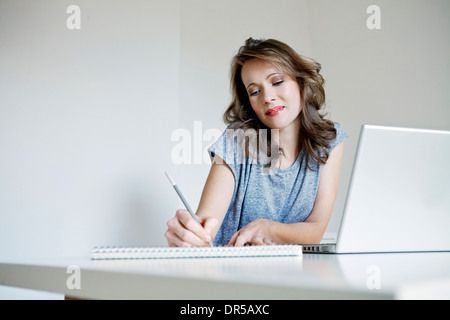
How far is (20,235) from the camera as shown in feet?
5.50

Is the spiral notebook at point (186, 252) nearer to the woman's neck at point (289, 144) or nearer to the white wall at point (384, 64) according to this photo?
the woman's neck at point (289, 144)

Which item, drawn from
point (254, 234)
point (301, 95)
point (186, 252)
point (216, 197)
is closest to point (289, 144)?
point (301, 95)

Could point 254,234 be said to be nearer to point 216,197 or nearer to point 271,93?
point 216,197

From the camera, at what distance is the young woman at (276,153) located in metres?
1.54

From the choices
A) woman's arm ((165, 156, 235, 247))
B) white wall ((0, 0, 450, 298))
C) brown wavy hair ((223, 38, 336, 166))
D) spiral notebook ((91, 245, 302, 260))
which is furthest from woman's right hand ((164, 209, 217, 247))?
white wall ((0, 0, 450, 298))

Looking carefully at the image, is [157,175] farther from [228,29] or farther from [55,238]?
[228,29]

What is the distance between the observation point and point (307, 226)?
4.50 ft

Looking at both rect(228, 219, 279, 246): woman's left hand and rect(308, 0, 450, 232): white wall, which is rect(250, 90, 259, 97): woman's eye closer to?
rect(228, 219, 279, 246): woman's left hand

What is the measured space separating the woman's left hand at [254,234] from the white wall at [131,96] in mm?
900

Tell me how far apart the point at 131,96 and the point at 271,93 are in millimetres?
721

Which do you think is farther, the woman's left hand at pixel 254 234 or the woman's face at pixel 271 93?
the woman's face at pixel 271 93

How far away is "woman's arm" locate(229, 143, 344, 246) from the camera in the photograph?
1.11m

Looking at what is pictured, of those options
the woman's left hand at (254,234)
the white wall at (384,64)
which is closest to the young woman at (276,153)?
the woman's left hand at (254,234)

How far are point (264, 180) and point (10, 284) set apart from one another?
1116 mm
